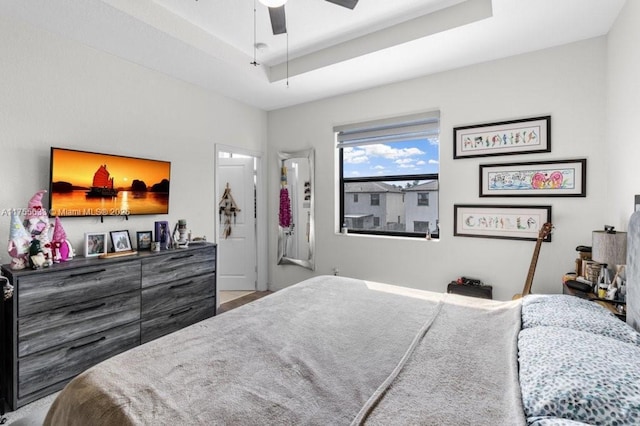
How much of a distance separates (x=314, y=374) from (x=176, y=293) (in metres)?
2.31

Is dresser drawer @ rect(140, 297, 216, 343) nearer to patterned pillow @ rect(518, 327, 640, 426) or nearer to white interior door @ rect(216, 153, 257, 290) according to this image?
white interior door @ rect(216, 153, 257, 290)

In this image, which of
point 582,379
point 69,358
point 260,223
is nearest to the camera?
point 582,379

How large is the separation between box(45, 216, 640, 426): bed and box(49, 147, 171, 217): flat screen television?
1886 millimetres

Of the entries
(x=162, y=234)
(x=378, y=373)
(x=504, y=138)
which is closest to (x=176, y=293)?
(x=162, y=234)

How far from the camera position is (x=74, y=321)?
2.25 meters

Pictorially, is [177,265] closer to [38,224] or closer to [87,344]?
[87,344]

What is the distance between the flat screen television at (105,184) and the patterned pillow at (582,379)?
3.21 m

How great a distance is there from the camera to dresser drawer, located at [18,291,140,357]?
79.8 inches

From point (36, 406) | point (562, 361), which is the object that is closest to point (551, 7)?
point (562, 361)

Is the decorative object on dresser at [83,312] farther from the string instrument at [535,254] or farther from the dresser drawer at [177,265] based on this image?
the string instrument at [535,254]

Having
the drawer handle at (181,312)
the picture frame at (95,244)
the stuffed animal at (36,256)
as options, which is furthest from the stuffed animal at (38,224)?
the drawer handle at (181,312)

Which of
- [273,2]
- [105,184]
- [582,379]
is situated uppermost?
[273,2]

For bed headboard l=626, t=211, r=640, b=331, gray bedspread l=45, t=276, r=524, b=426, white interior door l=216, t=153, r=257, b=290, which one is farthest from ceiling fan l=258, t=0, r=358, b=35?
white interior door l=216, t=153, r=257, b=290

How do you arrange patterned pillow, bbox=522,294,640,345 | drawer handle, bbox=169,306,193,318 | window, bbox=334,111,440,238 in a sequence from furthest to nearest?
window, bbox=334,111,440,238, drawer handle, bbox=169,306,193,318, patterned pillow, bbox=522,294,640,345
